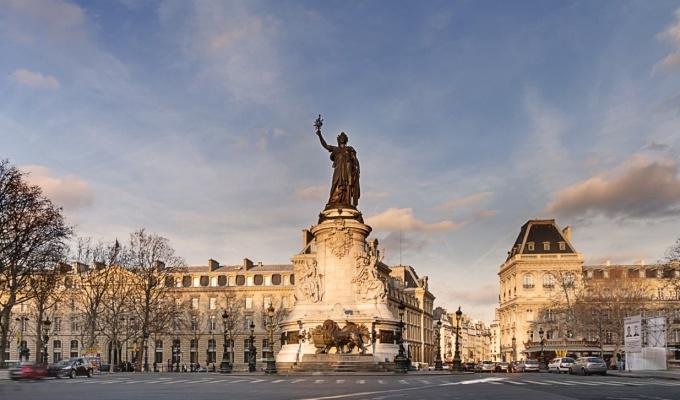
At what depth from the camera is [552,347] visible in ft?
394

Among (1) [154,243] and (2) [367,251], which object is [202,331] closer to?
(1) [154,243]

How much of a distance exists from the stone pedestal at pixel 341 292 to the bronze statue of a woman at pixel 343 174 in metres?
1.59

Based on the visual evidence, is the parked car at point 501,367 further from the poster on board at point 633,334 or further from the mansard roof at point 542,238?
the mansard roof at point 542,238

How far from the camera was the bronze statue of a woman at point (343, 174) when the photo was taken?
52938 mm

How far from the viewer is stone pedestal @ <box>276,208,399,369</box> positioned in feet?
159

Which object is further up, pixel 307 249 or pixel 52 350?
pixel 307 249

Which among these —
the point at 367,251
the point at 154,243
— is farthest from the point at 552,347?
the point at 367,251

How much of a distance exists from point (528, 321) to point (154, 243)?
7853 centimetres

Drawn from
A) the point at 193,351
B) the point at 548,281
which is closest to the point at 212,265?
the point at 193,351

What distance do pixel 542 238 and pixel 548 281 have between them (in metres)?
8.55

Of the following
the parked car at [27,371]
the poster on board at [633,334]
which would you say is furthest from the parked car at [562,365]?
the parked car at [27,371]

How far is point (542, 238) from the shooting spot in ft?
460

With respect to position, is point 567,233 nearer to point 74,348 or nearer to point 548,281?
point 548,281

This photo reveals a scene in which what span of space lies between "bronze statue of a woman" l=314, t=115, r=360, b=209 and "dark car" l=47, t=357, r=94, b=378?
759 inches
